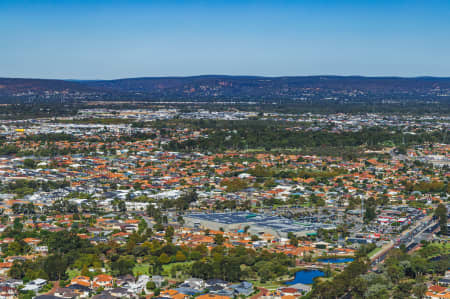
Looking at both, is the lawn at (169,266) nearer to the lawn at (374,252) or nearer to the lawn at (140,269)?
the lawn at (140,269)

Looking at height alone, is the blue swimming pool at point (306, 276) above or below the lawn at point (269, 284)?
below

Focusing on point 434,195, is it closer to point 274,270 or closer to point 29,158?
point 274,270

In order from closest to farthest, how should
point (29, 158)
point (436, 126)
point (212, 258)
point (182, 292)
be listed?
point (182, 292), point (212, 258), point (29, 158), point (436, 126)

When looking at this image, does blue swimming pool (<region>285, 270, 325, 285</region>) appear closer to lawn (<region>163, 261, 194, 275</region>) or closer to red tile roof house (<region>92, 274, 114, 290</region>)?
lawn (<region>163, 261, 194, 275</region>)

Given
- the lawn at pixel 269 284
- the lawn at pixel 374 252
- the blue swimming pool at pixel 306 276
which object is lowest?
the blue swimming pool at pixel 306 276

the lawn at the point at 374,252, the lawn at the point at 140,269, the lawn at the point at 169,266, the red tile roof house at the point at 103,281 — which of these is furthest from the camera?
the lawn at the point at 374,252

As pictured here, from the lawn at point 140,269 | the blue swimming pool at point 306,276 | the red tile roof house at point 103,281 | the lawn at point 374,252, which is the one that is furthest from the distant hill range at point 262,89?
the blue swimming pool at point 306,276

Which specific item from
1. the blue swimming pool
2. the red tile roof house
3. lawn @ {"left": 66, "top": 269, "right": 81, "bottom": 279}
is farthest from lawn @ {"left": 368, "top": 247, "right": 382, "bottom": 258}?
lawn @ {"left": 66, "top": 269, "right": 81, "bottom": 279}

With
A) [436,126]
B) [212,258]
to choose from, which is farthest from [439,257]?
[436,126]
